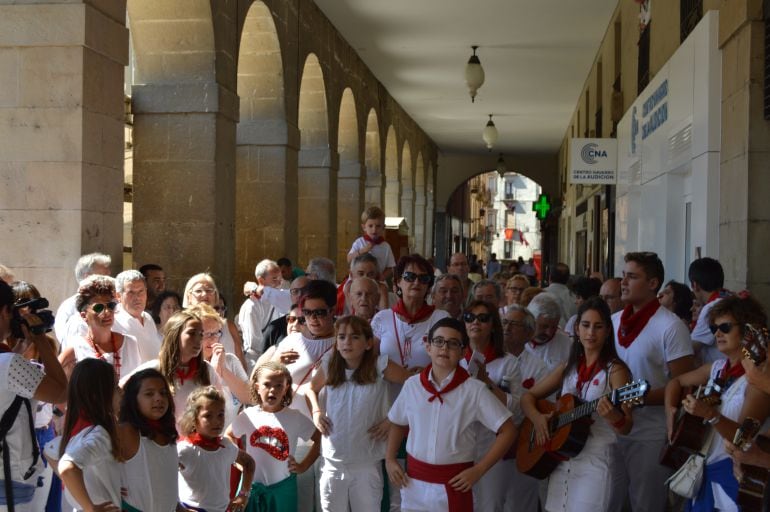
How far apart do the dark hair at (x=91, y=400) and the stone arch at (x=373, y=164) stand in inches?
737

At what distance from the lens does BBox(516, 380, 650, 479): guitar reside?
4797 millimetres

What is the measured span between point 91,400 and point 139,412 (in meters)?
0.29

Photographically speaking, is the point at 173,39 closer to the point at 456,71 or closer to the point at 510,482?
the point at 510,482

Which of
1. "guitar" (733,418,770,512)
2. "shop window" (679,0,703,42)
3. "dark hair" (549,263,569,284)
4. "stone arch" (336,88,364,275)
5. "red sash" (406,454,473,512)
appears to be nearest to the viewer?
"guitar" (733,418,770,512)

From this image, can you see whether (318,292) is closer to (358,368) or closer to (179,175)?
(358,368)

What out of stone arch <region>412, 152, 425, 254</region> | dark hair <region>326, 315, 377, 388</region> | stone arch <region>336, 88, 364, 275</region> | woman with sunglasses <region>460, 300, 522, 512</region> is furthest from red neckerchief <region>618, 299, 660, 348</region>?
stone arch <region>412, 152, 425, 254</region>

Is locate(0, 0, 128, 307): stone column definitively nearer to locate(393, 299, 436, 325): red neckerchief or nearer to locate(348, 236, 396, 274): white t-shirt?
locate(348, 236, 396, 274): white t-shirt

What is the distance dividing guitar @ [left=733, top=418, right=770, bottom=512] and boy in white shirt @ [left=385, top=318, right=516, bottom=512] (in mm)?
1053

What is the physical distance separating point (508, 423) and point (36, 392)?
2090mm

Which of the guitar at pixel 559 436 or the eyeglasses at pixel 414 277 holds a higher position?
the eyeglasses at pixel 414 277

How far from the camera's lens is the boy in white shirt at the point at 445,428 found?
4.77 meters

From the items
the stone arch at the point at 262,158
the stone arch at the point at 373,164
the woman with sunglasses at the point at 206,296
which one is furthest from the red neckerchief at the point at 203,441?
the stone arch at the point at 373,164

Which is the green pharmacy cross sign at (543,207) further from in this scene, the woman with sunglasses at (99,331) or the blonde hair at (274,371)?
the blonde hair at (274,371)

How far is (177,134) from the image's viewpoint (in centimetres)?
1044
